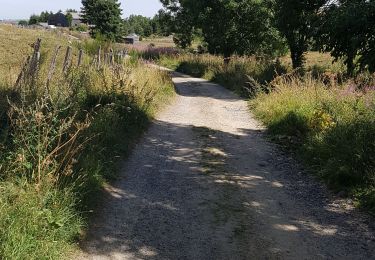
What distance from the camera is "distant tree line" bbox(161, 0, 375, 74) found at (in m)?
7.25

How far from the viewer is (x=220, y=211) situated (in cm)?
524

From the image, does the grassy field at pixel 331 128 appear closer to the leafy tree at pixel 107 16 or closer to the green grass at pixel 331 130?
the green grass at pixel 331 130

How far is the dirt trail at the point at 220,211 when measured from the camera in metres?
4.34

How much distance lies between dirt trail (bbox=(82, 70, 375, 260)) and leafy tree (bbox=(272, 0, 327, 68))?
9.00 metres

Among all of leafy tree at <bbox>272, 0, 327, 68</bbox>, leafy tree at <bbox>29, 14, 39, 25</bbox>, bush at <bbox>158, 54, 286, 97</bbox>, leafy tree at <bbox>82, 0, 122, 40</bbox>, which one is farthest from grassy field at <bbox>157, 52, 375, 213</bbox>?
leafy tree at <bbox>29, 14, 39, 25</bbox>

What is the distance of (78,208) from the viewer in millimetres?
4672

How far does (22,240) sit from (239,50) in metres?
25.7

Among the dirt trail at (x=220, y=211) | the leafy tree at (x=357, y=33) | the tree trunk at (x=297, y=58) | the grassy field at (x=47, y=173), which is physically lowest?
the dirt trail at (x=220, y=211)

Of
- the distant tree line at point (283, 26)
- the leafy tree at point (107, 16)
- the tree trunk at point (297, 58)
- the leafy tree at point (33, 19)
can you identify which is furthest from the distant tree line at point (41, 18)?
the tree trunk at point (297, 58)

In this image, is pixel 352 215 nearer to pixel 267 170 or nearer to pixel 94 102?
pixel 267 170

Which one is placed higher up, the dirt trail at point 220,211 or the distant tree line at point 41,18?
the distant tree line at point 41,18

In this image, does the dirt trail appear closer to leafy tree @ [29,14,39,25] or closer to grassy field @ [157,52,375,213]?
grassy field @ [157,52,375,213]

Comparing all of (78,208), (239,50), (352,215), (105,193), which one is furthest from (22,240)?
(239,50)

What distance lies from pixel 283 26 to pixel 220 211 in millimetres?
14221
